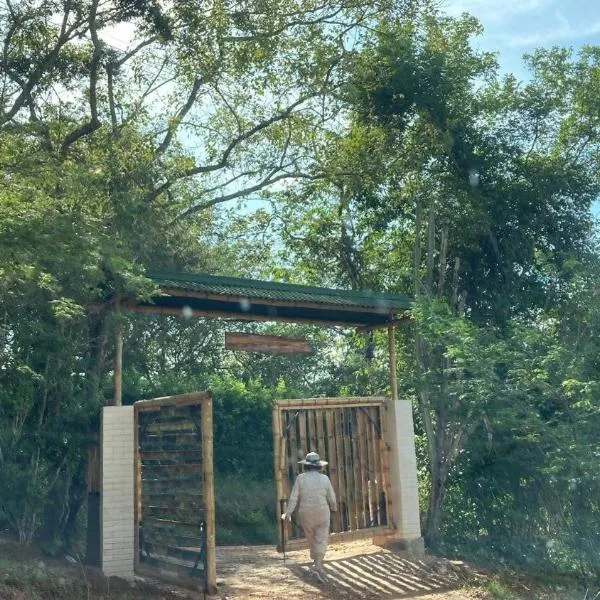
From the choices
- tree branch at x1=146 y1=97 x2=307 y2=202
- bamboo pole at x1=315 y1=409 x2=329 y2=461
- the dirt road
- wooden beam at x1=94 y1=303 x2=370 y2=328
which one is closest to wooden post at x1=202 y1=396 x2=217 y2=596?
the dirt road

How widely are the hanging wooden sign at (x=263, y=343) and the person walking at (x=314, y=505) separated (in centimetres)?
172

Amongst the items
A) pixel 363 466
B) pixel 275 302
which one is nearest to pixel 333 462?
pixel 363 466

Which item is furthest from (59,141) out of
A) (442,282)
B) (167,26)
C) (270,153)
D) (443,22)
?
(443,22)

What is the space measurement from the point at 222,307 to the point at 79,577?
436 cm

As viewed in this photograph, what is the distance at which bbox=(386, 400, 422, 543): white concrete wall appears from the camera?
13.9 meters

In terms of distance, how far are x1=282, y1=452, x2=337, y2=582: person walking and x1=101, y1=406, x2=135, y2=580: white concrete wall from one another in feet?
6.51

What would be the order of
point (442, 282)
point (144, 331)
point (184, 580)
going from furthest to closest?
point (144, 331) < point (442, 282) < point (184, 580)

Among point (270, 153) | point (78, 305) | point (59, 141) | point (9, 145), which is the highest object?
point (270, 153)

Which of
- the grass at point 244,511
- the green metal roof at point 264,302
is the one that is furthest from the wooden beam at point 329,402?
the grass at point 244,511

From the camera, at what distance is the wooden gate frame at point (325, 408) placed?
40.6 ft

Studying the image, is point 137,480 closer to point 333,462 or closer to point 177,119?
point 333,462

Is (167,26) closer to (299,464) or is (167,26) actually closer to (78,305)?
(78,305)

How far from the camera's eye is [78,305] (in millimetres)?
11352

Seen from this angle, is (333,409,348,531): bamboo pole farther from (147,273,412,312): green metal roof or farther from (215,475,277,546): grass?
(215,475,277,546): grass
